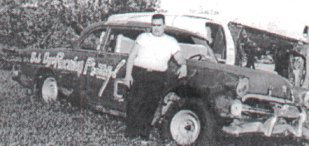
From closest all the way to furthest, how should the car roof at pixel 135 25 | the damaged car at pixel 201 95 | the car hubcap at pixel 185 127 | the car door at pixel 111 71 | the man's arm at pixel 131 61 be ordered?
the damaged car at pixel 201 95 < the car hubcap at pixel 185 127 < the man's arm at pixel 131 61 < the car door at pixel 111 71 < the car roof at pixel 135 25

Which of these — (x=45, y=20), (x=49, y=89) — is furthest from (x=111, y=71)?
(x=45, y=20)

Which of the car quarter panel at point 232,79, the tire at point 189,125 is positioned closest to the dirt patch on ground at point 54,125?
the tire at point 189,125

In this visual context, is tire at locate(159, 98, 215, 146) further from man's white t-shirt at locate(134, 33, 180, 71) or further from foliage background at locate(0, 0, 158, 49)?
foliage background at locate(0, 0, 158, 49)

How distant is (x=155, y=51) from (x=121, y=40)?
1.75 m

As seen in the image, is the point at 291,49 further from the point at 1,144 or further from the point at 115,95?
the point at 1,144

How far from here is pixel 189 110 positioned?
695 cm

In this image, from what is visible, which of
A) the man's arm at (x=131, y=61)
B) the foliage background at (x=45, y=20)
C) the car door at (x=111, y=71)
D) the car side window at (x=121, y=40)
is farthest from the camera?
the foliage background at (x=45, y=20)

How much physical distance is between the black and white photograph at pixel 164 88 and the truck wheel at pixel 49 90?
2 cm

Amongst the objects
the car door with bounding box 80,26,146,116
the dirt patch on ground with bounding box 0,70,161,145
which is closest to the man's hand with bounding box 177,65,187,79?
the dirt patch on ground with bounding box 0,70,161,145

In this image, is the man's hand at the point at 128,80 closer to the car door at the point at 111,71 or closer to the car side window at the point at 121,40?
the car door at the point at 111,71

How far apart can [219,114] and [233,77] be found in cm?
51

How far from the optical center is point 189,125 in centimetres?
691

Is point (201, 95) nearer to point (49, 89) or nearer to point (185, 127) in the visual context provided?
point (185, 127)

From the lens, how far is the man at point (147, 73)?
6.93 meters
